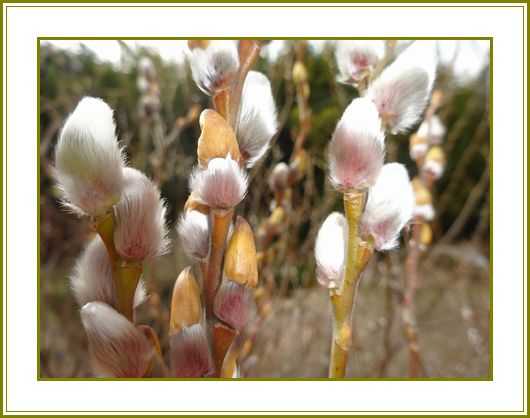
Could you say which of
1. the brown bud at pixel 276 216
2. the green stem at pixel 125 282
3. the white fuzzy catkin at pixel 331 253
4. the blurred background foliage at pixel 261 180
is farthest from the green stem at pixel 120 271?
the blurred background foliage at pixel 261 180

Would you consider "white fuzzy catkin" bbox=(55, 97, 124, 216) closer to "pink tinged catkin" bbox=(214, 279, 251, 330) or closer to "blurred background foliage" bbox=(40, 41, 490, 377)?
"pink tinged catkin" bbox=(214, 279, 251, 330)

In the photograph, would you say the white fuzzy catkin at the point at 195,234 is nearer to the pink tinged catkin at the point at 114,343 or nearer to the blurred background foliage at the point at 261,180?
the pink tinged catkin at the point at 114,343

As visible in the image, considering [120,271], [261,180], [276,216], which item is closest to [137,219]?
[120,271]

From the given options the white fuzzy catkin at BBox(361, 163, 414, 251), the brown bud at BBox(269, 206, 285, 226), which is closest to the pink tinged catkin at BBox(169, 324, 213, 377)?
the white fuzzy catkin at BBox(361, 163, 414, 251)

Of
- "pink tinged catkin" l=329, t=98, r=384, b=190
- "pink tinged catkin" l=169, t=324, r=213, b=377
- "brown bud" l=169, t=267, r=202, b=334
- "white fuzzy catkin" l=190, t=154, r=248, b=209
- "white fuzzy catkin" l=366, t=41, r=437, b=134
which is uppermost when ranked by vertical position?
"white fuzzy catkin" l=366, t=41, r=437, b=134

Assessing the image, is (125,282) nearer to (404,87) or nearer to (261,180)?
(404,87)

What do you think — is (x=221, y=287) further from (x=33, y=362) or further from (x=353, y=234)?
(x=33, y=362)
